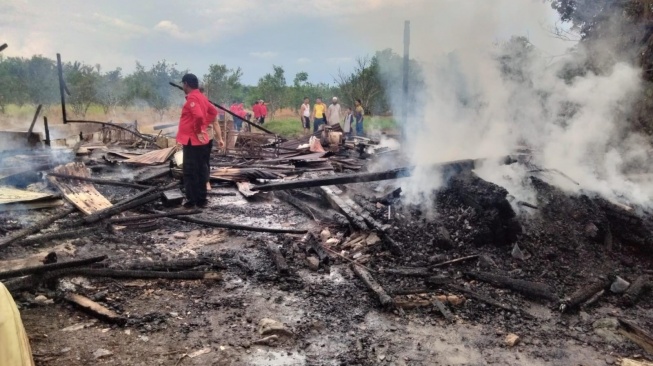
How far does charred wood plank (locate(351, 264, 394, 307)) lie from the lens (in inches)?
165

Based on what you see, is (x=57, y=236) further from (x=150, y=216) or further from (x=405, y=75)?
(x=405, y=75)

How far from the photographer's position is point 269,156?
40.3ft

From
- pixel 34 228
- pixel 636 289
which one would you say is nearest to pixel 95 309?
pixel 34 228

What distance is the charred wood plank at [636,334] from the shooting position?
373 cm

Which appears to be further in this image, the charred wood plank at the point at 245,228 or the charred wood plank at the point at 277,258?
the charred wood plank at the point at 245,228

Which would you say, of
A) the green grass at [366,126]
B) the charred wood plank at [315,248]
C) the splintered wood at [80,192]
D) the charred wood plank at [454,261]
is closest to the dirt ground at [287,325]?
the charred wood plank at [315,248]

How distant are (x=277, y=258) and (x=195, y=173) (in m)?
2.86

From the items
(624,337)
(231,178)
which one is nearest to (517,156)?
(624,337)

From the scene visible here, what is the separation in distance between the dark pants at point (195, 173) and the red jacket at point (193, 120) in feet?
0.47

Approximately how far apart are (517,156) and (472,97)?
89.4 inches

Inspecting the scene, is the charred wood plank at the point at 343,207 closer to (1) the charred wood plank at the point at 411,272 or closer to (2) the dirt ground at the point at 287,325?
(1) the charred wood plank at the point at 411,272

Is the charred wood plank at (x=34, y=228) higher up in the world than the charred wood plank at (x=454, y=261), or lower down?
higher up

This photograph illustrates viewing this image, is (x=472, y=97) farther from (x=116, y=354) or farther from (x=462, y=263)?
(x=116, y=354)

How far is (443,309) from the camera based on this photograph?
420 cm
